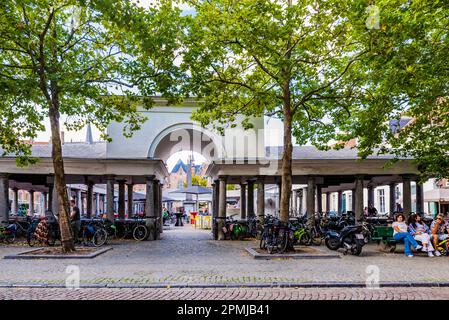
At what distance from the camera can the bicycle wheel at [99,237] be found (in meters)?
18.2

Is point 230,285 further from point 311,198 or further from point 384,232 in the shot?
point 311,198

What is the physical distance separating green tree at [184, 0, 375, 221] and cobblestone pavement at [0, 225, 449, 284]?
130 inches

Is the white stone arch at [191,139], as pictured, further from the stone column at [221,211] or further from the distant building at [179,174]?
the distant building at [179,174]

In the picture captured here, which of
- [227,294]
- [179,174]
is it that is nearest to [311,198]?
[227,294]

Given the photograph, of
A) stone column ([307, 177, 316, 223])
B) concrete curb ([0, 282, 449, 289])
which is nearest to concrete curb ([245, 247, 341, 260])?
concrete curb ([0, 282, 449, 289])

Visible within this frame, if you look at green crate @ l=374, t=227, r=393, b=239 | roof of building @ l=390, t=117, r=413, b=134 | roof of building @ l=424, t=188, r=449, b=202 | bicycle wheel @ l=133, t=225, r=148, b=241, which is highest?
roof of building @ l=390, t=117, r=413, b=134

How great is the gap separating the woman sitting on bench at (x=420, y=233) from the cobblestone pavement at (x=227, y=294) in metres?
6.18

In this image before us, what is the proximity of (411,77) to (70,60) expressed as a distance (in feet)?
34.8

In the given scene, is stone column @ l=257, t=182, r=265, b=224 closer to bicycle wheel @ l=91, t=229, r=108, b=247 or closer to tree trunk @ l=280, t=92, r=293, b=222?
tree trunk @ l=280, t=92, r=293, b=222

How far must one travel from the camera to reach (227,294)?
877 cm

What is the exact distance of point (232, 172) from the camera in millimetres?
22625

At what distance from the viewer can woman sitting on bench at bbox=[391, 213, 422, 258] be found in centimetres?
1523

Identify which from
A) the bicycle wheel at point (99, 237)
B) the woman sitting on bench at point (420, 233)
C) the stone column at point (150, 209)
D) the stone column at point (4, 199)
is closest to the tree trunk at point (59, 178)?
the bicycle wheel at point (99, 237)
